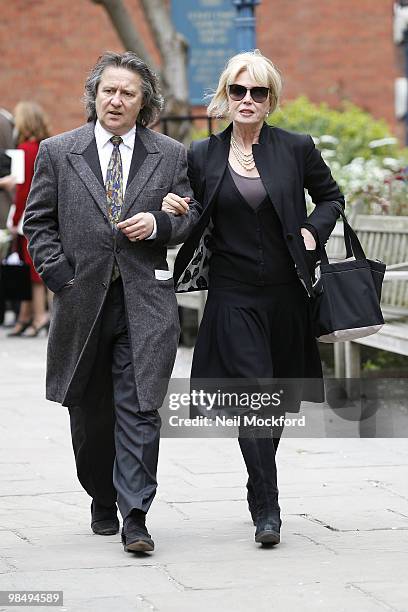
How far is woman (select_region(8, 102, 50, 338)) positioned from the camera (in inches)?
499

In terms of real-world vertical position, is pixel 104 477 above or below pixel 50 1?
below

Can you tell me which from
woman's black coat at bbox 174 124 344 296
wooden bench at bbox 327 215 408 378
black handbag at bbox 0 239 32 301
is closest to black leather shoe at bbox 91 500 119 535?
woman's black coat at bbox 174 124 344 296

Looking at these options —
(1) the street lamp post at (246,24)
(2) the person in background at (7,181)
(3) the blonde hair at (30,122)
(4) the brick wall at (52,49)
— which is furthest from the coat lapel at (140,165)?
(4) the brick wall at (52,49)

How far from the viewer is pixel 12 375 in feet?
35.3

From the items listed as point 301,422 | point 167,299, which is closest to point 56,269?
point 167,299

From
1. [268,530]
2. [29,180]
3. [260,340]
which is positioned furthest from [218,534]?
[29,180]

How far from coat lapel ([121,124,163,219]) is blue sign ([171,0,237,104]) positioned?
1491 centimetres

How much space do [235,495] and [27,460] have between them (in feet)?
4.70

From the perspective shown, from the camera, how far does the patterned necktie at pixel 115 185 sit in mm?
5559

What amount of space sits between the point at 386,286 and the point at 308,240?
4021 millimetres

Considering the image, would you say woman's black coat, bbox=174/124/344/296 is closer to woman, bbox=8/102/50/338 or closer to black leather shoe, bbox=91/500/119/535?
black leather shoe, bbox=91/500/119/535

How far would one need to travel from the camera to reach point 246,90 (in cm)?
561

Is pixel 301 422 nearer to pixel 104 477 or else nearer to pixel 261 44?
pixel 104 477

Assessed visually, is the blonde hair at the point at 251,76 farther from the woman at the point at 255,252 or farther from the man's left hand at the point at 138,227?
the man's left hand at the point at 138,227
